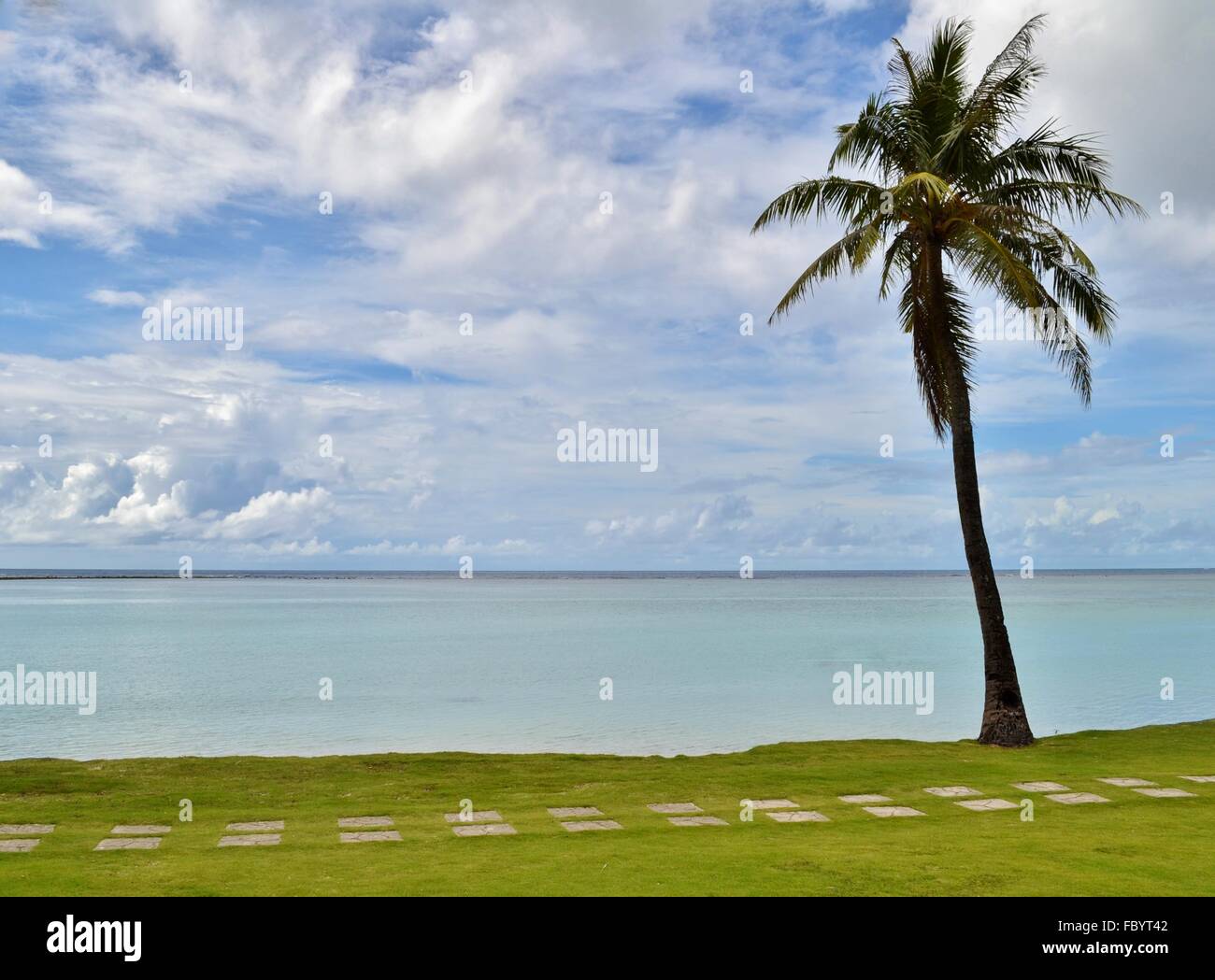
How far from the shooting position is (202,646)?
48.5 m

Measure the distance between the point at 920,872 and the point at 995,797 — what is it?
4.04m

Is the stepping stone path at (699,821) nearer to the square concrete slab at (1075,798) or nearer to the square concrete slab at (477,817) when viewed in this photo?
the square concrete slab at (477,817)

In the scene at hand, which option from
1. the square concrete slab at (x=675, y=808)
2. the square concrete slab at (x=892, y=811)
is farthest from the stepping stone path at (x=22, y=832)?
the square concrete slab at (x=892, y=811)

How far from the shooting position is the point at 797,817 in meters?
10.2

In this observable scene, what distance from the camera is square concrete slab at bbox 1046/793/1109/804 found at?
11.0 m

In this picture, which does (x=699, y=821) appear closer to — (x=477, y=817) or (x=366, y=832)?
(x=477, y=817)

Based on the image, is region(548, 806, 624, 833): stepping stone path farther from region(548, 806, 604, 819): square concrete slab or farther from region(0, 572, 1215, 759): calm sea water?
region(0, 572, 1215, 759): calm sea water

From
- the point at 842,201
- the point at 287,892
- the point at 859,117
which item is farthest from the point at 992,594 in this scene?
the point at 287,892

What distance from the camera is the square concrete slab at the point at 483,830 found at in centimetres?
930

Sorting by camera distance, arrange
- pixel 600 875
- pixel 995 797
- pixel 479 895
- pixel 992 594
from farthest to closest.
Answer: pixel 992 594 < pixel 995 797 < pixel 600 875 < pixel 479 895

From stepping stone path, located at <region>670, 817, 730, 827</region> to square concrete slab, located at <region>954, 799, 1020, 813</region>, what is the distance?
9.45 feet
